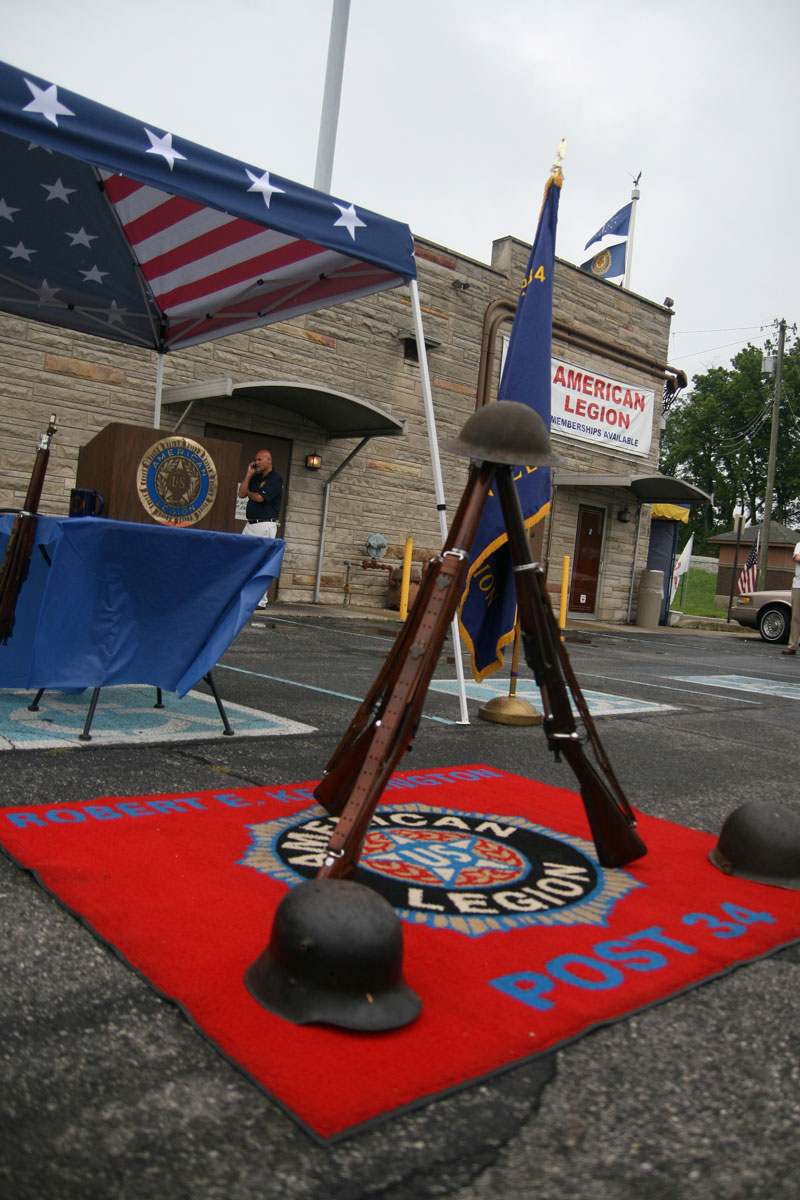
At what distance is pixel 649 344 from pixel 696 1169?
65.0ft

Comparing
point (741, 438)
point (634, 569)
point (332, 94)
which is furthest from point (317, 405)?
point (741, 438)

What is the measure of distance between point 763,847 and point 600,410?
16.8 metres

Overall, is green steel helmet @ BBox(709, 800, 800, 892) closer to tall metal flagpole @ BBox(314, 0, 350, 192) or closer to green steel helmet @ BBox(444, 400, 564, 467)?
green steel helmet @ BBox(444, 400, 564, 467)

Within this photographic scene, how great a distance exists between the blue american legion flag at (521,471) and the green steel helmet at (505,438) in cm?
197

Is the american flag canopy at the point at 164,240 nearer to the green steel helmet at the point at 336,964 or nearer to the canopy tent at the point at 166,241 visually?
the canopy tent at the point at 166,241

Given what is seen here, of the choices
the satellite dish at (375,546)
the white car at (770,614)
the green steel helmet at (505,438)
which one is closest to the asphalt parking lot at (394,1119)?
the green steel helmet at (505,438)

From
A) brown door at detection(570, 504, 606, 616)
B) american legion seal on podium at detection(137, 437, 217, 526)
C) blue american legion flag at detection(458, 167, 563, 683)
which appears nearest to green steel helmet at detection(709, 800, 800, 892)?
blue american legion flag at detection(458, 167, 563, 683)

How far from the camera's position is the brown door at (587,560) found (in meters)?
19.0

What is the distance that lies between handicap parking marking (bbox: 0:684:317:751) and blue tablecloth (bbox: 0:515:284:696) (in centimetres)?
23

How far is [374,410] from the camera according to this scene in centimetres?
1262

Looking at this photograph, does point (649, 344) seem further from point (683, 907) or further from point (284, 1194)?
point (284, 1194)

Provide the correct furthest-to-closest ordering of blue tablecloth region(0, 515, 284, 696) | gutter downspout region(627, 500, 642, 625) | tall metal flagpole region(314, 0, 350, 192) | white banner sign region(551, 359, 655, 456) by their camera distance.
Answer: gutter downspout region(627, 500, 642, 625)
white banner sign region(551, 359, 655, 456)
tall metal flagpole region(314, 0, 350, 192)
blue tablecloth region(0, 515, 284, 696)

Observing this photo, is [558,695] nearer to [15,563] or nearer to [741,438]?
[15,563]

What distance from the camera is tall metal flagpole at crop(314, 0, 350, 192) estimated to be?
12.0m
